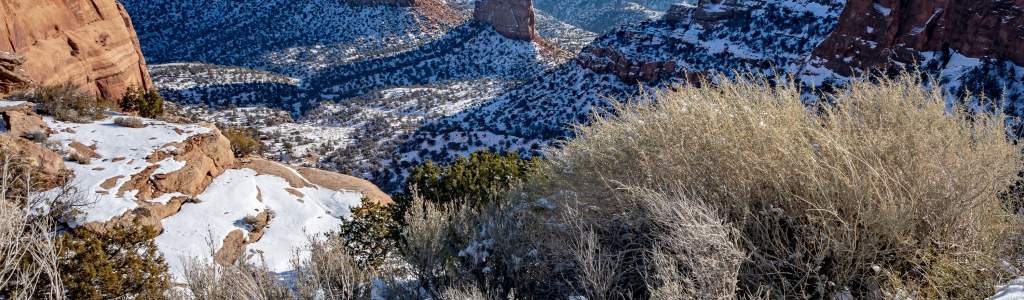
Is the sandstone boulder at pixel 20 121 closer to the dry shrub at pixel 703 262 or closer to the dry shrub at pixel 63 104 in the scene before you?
the dry shrub at pixel 63 104

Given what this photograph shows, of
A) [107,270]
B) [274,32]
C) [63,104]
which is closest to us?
[107,270]

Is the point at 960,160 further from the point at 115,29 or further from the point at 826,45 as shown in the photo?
the point at 826,45

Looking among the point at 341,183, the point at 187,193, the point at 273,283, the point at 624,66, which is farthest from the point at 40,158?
the point at 624,66

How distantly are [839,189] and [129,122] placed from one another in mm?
16097

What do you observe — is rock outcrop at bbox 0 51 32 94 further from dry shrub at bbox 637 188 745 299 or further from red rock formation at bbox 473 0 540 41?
red rock formation at bbox 473 0 540 41

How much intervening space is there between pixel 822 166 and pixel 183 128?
15788mm

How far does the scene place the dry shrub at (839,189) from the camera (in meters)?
3.07

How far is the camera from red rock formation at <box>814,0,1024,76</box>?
24.3 m

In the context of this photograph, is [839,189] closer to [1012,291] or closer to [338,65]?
[1012,291]

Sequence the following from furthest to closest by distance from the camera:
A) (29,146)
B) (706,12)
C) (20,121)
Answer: (706,12)
(20,121)
(29,146)

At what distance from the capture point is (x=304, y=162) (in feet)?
103

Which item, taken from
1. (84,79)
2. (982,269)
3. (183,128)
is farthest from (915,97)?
(84,79)

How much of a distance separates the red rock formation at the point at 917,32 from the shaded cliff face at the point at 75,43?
3185cm

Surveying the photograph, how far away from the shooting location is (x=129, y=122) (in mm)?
13852
